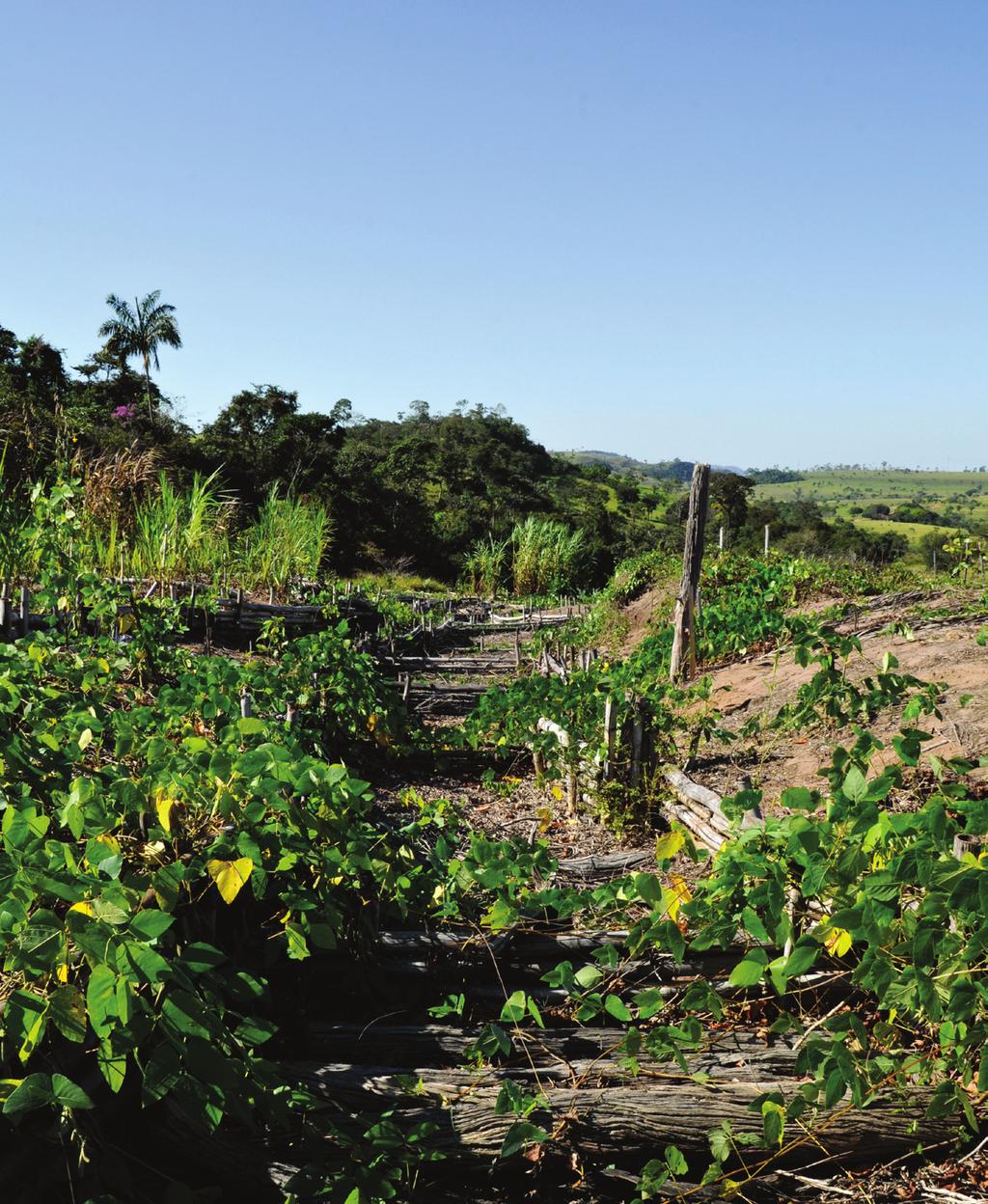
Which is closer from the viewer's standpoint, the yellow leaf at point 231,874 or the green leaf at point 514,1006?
the yellow leaf at point 231,874

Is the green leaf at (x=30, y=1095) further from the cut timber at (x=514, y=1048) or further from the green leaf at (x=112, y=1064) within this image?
the cut timber at (x=514, y=1048)

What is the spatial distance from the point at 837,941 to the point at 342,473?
92.5ft

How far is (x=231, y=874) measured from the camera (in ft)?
6.33

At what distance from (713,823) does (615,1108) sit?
239 centimetres

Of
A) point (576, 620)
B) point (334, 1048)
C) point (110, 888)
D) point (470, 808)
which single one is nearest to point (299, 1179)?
point (334, 1048)

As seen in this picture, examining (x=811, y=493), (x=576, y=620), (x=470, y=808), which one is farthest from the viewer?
(x=811, y=493)

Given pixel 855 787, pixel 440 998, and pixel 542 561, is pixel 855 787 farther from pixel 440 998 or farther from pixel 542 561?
pixel 542 561

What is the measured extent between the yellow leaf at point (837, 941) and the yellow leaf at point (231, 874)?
4.55 ft

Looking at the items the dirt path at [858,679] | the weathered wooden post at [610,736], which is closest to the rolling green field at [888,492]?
the dirt path at [858,679]

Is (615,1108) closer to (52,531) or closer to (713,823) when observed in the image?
(713,823)

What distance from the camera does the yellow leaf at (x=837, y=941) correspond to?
7.20 ft

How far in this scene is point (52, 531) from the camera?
19.2 feet

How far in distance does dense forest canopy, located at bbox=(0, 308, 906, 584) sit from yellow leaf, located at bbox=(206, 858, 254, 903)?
42.5 ft

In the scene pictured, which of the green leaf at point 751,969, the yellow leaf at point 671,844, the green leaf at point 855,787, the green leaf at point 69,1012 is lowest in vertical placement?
the green leaf at point 751,969
